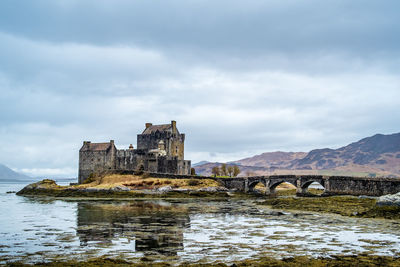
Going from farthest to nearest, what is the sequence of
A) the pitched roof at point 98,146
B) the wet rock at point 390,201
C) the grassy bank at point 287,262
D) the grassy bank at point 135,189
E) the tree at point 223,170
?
the tree at point 223,170, the pitched roof at point 98,146, the grassy bank at point 135,189, the wet rock at point 390,201, the grassy bank at point 287,262

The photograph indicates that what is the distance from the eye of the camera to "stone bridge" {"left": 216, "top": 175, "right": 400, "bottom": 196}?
54.9m

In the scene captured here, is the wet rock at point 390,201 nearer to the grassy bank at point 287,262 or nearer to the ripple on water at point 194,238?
the ripple on water at point 194,238

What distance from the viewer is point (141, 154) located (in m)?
85.8

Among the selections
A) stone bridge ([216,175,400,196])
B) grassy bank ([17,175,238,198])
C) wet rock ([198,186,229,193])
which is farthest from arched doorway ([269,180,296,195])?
grassy bank ([17,175,238,198])

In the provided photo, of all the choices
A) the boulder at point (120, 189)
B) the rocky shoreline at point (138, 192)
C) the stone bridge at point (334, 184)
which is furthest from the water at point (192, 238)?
the boulder at point (120, 189)

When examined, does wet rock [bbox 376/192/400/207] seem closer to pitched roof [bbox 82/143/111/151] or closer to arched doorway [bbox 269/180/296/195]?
arched doorway [bbox 269/180/296/195]

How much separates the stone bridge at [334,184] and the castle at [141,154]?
531 inches

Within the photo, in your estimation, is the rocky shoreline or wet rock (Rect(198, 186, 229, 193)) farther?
wet rock (Rect(198, 186, 229, 193))

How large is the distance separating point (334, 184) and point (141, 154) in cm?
4078

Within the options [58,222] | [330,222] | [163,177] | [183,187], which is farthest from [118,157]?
[330,222]

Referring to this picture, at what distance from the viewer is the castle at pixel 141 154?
83106mm

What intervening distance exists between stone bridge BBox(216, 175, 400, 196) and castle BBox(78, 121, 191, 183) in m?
13.5

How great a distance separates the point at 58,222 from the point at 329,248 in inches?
798

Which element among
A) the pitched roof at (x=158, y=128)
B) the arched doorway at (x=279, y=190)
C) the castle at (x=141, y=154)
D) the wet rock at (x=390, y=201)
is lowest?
the arched doorway at (x=279, y=190)
